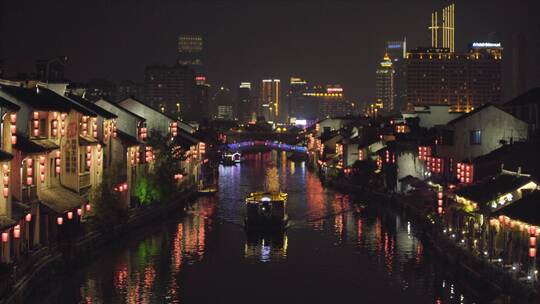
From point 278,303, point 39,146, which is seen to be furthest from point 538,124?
point 39,146

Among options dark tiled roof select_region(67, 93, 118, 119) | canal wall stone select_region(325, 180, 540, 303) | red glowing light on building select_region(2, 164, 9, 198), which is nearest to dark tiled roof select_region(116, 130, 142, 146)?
dark tiled roof select_region(67, 93, 118, 119)

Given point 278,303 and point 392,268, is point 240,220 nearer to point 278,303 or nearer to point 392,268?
point 392,268

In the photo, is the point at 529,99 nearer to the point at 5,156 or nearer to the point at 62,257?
the point at 62,257

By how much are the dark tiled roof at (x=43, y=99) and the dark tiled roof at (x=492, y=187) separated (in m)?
20.9

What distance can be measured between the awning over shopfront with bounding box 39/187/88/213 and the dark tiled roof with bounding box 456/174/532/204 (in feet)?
64.2

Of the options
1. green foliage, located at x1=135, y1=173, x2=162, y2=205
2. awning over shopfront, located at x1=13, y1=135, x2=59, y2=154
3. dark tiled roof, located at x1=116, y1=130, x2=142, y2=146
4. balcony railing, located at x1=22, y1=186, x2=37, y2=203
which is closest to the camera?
awning over shopfront, located at x1=13, y1=135, x2=59, y2=154

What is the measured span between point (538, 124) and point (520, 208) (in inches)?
1035

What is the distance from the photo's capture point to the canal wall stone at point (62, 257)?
95.0ft

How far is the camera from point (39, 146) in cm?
3719

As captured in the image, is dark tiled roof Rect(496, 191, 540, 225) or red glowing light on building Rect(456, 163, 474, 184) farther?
red glowing light on building Rect(456, 163, 474, 184)

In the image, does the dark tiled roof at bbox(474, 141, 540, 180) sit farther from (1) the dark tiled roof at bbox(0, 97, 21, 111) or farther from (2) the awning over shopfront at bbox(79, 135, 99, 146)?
(1) the dark tiled roof at bbox(0, 97, 21, 111)

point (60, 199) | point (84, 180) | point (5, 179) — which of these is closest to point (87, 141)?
point (84, 180)

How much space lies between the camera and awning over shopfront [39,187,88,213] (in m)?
38.5

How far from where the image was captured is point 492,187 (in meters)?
40.1
